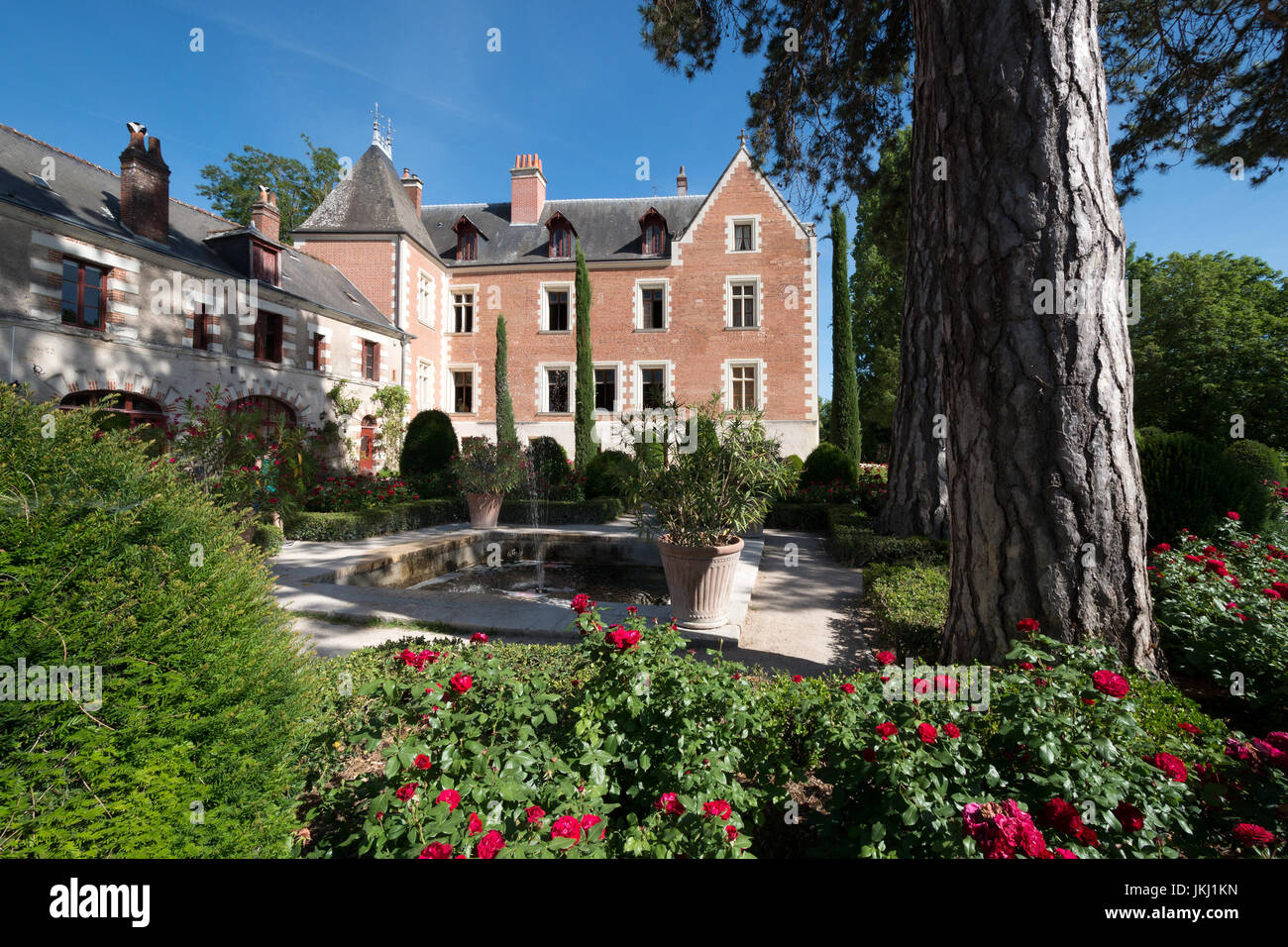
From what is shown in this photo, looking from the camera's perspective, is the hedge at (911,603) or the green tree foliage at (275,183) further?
the green tree foliage at (275,183)

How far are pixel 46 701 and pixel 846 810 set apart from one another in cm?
241

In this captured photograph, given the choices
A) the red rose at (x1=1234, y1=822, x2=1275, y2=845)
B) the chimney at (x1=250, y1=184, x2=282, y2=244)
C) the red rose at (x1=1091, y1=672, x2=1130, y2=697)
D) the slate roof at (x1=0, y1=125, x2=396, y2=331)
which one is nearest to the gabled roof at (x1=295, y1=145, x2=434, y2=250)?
the chimney at (x1=250, y1=184, x2=282, y2=244)

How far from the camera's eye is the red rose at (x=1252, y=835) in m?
1.44

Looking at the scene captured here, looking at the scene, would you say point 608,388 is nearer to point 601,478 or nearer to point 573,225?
point 573,225

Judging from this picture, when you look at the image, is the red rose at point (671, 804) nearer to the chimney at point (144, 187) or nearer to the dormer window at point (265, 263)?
the chimney at point (144, 187)

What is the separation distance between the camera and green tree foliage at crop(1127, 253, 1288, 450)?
1369 cm

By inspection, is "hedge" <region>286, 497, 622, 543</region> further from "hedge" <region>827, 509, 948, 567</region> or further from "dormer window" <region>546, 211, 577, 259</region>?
"dormer window" <region>546, 211, 577, 259</region>

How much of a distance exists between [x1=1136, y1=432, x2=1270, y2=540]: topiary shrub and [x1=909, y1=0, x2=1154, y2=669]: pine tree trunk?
12.8 ft

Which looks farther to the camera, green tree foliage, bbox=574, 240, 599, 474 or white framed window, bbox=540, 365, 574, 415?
white framed window, bbox=540, 365, 574, 415

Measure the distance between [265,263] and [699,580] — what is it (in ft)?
56.1

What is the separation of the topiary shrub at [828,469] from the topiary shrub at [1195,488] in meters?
7.13

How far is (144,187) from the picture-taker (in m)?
12.7

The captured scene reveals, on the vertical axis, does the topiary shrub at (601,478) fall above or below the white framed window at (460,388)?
below

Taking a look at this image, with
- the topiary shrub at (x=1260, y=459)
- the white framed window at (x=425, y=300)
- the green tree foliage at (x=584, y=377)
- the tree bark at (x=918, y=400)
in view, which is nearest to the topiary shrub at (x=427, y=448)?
the green tree foliage at (x=584, y=377)
